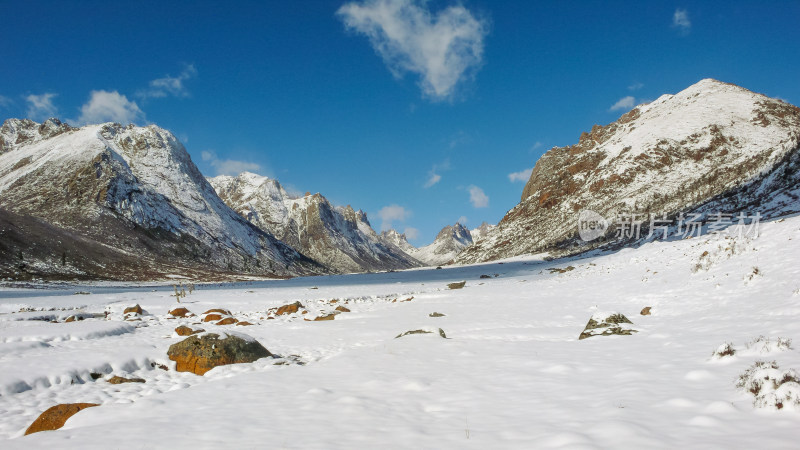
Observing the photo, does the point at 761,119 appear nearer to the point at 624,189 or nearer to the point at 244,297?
the point at 624,189

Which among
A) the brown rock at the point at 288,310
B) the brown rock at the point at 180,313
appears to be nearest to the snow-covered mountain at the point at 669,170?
the brown rock at the point at 288,310

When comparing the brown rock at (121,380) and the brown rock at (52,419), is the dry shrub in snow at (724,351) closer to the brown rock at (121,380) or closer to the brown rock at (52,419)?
the brown rock at (52,419)

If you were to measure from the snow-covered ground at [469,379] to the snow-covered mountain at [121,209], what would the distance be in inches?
3237

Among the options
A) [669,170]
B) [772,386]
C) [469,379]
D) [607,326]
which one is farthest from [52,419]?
[669,170]

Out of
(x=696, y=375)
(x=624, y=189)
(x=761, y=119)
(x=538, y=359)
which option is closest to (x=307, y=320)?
(x=538, y=359)

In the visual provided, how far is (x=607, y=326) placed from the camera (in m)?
12.3

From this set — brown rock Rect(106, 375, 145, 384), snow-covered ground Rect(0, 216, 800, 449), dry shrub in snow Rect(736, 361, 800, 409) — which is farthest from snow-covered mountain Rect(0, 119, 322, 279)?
dry shrub in snow Rect(736, 361, 800, 409)

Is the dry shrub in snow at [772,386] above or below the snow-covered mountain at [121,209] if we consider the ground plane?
below

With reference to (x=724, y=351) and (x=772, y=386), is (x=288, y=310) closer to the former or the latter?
(x=724, y=351)

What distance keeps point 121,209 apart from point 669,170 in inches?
6046

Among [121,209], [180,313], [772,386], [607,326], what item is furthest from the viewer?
[121,209]

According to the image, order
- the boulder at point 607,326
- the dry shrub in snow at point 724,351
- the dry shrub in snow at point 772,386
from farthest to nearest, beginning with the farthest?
the boulder at point 607,326
the dry shrub in snow at point 724,351
the dry shrub in snow at point 772,386

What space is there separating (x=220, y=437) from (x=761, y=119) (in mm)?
130199

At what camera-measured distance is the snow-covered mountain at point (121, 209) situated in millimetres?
92062
